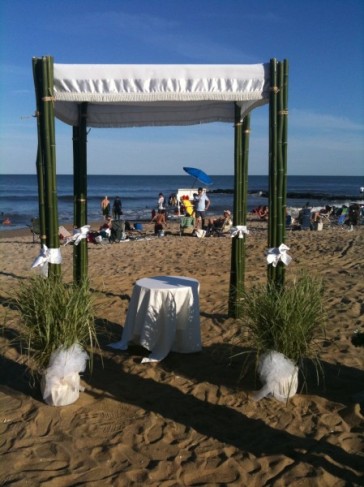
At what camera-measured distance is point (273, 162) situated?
4.52 meters

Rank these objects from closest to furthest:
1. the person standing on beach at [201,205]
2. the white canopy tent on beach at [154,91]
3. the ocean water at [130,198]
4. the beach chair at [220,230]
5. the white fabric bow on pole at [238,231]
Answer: the white canopy tent on beach at [154,91]
the white fabric bow on pole at [238,231]
the beach chair at [220,230]
the person standing on beach at [201,205]
the ocean water at [130,198]

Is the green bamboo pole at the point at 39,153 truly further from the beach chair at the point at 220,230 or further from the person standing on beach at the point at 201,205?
the person standing on beach at the point at 201,205

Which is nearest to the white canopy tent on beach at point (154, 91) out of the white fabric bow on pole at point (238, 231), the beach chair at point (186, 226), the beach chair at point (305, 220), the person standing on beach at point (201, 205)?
the white fabric bow on pole at point (238, 231)

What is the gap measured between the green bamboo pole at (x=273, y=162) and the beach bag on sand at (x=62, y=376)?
1.90 metres

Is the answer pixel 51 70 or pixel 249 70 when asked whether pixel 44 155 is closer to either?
pixel 51 70

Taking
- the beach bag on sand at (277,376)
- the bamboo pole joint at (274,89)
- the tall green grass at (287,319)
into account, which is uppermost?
the bamboo pole joint at (274,89)

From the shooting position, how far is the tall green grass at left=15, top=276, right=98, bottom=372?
3619 millimetres

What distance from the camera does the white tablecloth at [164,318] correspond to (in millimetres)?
4520

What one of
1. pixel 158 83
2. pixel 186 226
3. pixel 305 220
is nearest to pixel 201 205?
pixel 186 226

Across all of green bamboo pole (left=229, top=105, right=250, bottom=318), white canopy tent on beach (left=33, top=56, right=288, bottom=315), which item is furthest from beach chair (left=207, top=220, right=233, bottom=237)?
white canopy tent on beach (left=33, top=56, right=288, bottom=315)

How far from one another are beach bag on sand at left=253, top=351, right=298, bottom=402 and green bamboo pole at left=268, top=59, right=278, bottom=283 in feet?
3.20

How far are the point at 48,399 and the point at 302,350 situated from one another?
1971 mm

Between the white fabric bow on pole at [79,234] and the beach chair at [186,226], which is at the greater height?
the white fabric bow on pole at [79,234]

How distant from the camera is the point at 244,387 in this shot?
4.04 m
